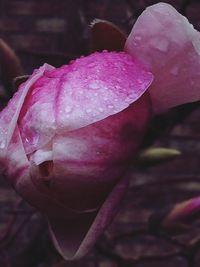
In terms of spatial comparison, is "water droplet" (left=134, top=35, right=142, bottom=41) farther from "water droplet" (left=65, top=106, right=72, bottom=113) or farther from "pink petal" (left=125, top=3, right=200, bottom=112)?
"water droplet" (left=65, top=106, right=72, bottom=113)

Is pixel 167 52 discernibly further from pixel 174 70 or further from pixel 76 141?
pixel 76 141

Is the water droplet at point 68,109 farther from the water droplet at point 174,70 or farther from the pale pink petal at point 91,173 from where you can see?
the water droplet at point 174,70

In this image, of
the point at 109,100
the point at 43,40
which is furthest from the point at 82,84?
the point at 43,40

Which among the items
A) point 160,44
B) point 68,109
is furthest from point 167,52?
point 68,109

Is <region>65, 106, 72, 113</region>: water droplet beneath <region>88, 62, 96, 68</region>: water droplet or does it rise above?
beneath

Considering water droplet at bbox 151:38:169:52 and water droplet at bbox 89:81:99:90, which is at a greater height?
water droplet at bbox 89:81:99:90

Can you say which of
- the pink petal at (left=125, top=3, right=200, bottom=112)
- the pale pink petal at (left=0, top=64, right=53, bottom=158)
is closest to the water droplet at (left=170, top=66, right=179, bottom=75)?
the pink petal at (left=125, top=3, right=200, bottom=112)

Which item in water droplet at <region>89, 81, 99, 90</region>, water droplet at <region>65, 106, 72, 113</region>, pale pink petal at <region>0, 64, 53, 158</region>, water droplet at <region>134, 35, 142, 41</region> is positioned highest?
water droplet at <region>89, 81, 99, 90</region>

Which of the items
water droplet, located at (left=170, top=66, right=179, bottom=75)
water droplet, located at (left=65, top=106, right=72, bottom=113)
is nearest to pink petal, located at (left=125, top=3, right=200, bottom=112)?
water droplet, located at (left=170, top=66, right=179, bottom=75)

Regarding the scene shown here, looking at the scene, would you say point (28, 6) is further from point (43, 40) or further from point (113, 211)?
point (113, 211)

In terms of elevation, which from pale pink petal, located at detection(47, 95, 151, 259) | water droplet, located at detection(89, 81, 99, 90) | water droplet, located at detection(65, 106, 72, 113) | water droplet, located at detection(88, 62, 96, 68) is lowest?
pale pink petal, located at detection(47, 95, 151, 259)
